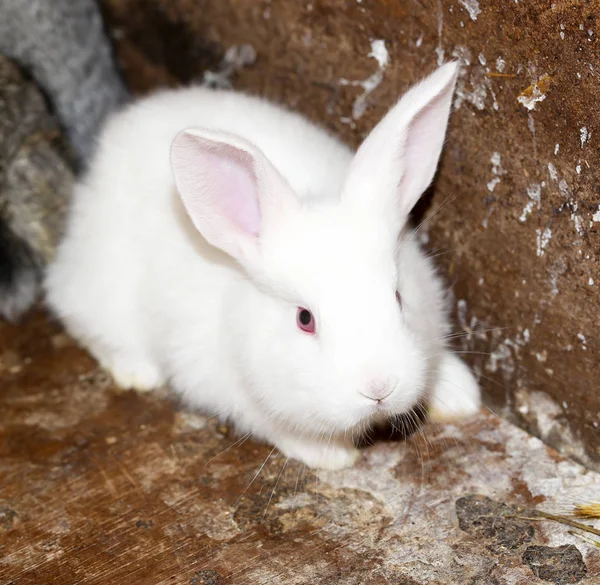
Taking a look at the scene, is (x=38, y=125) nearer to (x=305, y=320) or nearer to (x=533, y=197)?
(x=305, y=320)

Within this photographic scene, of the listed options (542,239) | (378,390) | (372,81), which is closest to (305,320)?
(378,390)

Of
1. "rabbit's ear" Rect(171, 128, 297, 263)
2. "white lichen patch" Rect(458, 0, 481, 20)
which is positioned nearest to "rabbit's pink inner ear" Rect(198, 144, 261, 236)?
"rabbit's ear" Rect(171, 128, 297, 263)

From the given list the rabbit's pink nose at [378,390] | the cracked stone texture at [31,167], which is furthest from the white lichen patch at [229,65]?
the rabbit's pink nose at [378,390]

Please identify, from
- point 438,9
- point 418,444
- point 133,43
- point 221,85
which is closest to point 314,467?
point 418,444

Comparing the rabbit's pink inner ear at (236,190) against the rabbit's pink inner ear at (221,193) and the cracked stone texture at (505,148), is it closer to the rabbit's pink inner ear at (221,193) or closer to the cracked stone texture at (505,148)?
the rabbit's pink inner ear at (221,193)

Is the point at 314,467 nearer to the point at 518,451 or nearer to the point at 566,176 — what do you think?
the point at 518,451
